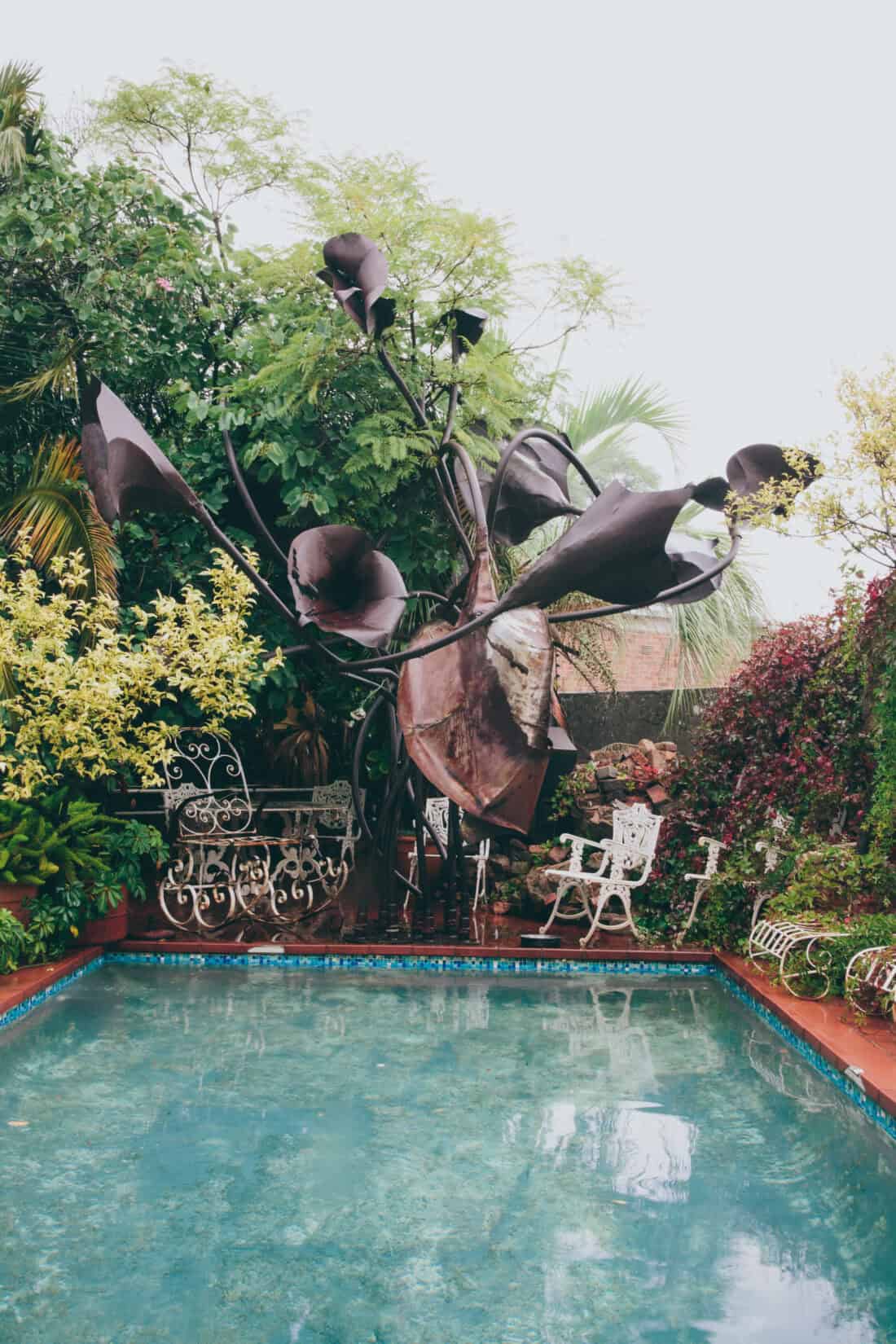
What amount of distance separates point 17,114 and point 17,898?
18.7 ft

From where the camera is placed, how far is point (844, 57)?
16.6ft

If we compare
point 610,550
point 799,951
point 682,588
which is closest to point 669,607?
point 799,951

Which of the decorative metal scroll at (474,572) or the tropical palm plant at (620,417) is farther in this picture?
the tropical palm plant at (620,417)

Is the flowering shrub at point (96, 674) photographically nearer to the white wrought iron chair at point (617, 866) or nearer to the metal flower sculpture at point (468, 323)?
the metal flower sculpture at point (468, 323)

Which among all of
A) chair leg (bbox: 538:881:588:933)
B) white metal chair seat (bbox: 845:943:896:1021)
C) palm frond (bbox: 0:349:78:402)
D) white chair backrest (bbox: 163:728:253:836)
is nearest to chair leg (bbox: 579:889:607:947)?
chair leg (bbox: 538:881:588:933)

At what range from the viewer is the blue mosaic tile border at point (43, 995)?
620 centimetres

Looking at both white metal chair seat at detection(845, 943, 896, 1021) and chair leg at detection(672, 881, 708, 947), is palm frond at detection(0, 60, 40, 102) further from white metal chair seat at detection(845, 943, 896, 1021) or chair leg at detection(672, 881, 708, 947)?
white metal chair seat at detection(845, 943, 896, 1021)

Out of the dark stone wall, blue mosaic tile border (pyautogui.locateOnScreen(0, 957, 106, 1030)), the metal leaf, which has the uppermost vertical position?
the metal leaf

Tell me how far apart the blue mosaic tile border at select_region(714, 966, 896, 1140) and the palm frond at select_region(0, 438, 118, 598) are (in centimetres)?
481

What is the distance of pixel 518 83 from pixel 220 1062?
5.44 meters

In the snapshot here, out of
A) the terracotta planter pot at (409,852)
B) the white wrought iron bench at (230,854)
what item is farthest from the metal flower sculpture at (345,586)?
the terracotta planter pot at (409,852)

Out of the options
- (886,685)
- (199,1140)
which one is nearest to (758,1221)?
(199,1140)

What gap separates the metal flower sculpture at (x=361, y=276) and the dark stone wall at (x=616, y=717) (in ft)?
18.8

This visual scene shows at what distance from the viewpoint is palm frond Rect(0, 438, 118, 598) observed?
809 cm
